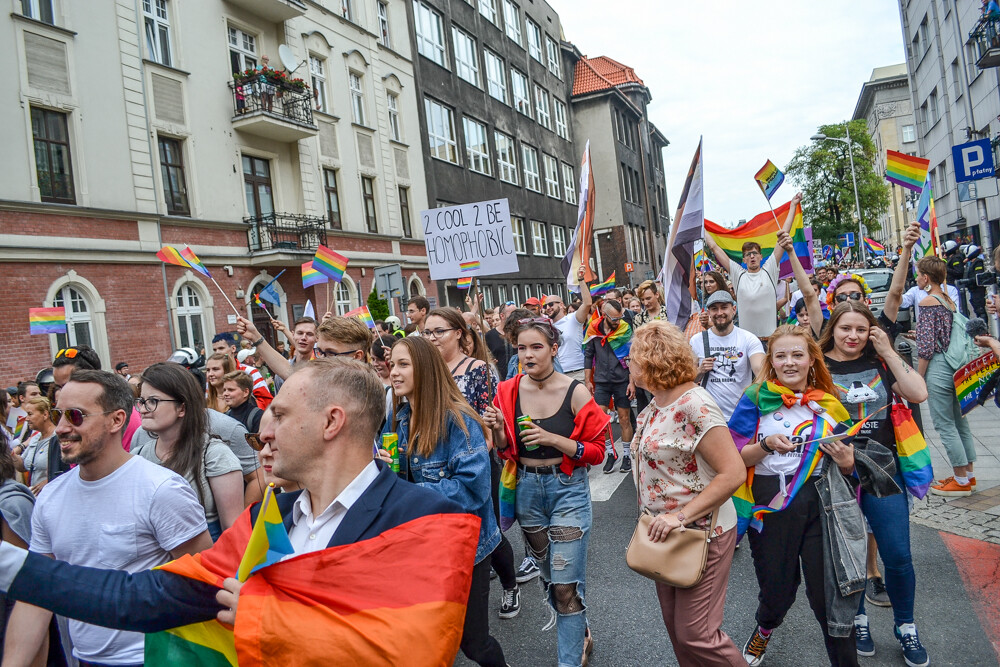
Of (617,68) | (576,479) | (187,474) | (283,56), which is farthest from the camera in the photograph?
(617,68)

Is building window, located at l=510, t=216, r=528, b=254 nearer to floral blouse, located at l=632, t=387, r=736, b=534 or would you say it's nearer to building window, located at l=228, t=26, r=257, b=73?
building window, located at l=228, t=26, r=257, b=73

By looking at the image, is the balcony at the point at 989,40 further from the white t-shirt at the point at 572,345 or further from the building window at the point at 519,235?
the building window at the point at 519,235

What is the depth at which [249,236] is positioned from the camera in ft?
58.8

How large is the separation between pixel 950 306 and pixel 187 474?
6.22 m

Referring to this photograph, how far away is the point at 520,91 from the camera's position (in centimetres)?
3700

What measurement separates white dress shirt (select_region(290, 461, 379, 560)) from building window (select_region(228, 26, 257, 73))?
19.1 metres

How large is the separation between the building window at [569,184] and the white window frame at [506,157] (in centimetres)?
711

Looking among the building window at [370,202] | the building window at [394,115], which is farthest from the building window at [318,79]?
the building window at [394,115]

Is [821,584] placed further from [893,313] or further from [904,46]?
[904,46]

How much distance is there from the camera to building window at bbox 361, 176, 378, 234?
23.4 meters

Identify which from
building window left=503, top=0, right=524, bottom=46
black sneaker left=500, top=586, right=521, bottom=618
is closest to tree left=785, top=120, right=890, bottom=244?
building window left=503, top=0, right=524, bottom=46

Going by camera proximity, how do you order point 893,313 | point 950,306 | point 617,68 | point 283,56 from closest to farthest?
point 893,313 < point 950,306 < point 283,56 < point 617,68

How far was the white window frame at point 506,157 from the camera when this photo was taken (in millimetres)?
33125

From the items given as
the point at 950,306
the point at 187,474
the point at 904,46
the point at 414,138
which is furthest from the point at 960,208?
the point at 187,474
